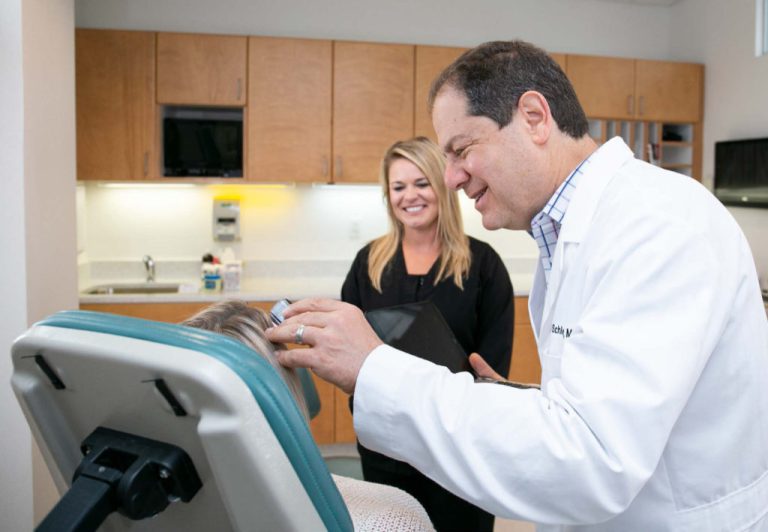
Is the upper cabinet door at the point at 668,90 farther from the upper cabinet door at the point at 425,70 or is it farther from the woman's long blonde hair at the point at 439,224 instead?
the woman's long blonde hair at the point at 439,224

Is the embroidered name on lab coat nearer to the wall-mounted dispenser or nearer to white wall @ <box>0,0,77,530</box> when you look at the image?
white wall @ <box>0,0,77,530</box>

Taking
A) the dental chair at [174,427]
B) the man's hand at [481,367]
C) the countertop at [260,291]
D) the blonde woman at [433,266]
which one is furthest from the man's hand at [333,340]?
the countertop at [260,291]

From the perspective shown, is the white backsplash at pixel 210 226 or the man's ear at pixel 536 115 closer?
the man's ear at pixel 536 115

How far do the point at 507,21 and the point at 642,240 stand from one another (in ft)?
14.2

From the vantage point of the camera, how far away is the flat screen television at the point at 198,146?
4.10 metres

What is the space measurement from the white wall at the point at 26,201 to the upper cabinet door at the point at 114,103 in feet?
3.49

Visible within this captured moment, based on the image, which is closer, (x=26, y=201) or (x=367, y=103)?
(x=26, y=201)

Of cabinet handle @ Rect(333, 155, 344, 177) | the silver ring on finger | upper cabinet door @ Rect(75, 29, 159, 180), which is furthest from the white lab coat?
upper cabinet door @ Rect(75, 29, 159, 180)

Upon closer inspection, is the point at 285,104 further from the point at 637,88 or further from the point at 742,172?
the point at 742,172

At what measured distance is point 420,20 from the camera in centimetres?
469

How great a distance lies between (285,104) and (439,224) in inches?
85.0

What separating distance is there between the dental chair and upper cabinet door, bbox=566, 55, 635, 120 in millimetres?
4263

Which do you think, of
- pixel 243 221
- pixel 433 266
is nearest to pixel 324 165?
pixel 243 221

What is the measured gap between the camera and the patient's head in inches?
42.5
